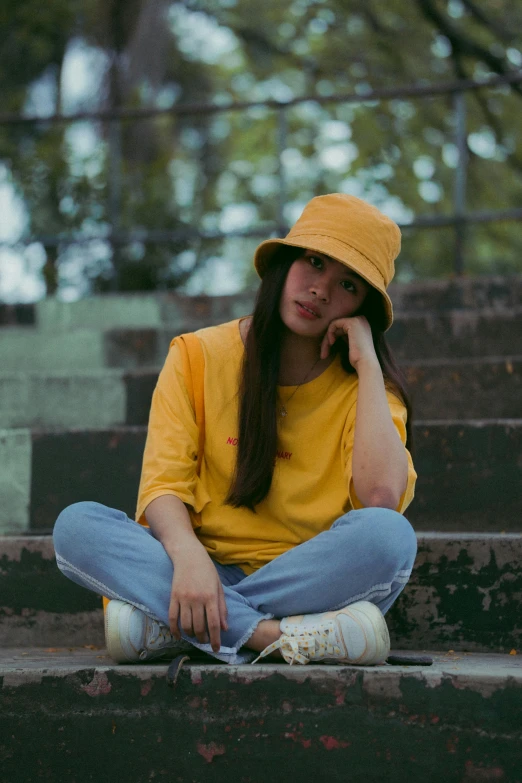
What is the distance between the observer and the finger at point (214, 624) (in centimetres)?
209

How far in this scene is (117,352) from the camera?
4.67 m

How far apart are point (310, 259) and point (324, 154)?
498cm

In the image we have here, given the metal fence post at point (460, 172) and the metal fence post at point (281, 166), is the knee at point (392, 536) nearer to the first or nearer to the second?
the metal fence post at point (460, 172)

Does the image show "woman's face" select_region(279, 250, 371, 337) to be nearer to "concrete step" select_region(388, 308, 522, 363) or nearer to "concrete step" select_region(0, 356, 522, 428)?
"concrete step" select_region(0, 356, 522, 428)

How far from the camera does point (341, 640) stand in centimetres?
207

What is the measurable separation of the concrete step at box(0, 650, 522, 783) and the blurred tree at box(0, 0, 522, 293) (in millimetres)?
3940

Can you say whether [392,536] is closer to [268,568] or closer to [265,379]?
[268,568]

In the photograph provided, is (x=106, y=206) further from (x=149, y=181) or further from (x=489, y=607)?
(x=489, y=607)

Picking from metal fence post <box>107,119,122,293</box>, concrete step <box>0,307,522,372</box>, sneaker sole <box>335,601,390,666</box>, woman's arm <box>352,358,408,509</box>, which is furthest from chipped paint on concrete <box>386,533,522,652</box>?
metal fence post <box>107,119,122,293</box>

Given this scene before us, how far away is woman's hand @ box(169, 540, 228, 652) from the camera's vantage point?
2.09 metres

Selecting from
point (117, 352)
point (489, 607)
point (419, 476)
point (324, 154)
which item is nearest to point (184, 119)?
point (324, 154)

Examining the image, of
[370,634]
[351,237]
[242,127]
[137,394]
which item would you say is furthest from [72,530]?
[242,127]

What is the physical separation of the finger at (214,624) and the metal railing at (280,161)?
3.58 meters

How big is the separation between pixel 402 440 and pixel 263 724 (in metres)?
0.83
